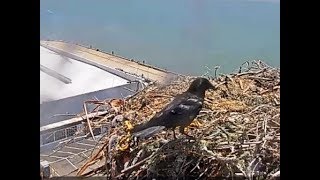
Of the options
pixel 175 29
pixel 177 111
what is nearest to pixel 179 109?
pixel 177 111

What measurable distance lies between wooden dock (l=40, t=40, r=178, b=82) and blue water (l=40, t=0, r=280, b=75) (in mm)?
13

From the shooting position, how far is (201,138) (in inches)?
30.8

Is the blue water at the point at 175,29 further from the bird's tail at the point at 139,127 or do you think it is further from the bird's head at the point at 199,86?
the bird's tail at the point at 139,127

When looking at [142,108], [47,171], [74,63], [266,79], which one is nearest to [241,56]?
[266,79]

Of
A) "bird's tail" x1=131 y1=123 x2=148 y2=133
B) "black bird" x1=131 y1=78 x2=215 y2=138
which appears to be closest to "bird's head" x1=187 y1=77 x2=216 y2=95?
"black bird" x1=131 y1=78 x2=215 y2=138

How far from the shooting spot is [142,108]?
0.80m

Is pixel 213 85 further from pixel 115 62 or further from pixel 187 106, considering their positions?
pixel 115 62

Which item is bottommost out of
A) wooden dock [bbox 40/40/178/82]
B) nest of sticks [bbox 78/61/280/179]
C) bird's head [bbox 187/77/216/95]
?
nest of sticks [bbox 78/61/280/179]

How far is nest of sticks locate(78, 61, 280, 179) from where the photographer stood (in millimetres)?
763

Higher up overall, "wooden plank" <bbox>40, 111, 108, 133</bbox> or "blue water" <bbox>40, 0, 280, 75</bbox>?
"blue water" <bbox>40, 0, 280, 75</bbox>

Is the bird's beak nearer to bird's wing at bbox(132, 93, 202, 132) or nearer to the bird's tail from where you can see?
bird's wing at bbox(132, 93, 202, 132)

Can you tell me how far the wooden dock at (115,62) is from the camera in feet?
2.54
